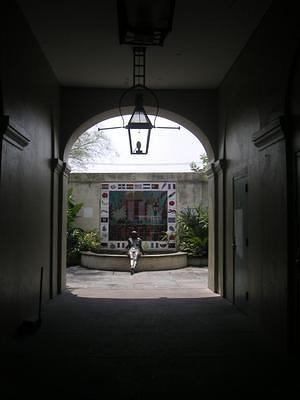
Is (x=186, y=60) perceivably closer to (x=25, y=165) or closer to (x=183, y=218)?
(x=25, y=165)

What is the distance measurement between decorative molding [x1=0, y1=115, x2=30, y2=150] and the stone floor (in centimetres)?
250

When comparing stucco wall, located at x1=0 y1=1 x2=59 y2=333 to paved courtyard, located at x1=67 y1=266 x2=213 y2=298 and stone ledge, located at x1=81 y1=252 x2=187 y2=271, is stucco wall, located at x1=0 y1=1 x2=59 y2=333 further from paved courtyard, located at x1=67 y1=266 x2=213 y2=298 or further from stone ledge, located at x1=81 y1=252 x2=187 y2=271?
stone ledge, located at x1=81 y1=252 x2=187 y2=271

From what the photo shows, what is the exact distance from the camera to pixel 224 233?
28.6ft

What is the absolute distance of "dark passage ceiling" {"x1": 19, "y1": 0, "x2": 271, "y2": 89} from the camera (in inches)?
233

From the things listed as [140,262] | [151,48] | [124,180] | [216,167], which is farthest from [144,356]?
[124,180]

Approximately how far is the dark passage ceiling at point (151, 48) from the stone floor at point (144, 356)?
14.6 feet

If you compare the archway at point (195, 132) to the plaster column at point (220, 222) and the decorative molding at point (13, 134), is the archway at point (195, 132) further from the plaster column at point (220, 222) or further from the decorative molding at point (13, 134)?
the decorative molding at point (13, 134)

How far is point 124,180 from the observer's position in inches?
716

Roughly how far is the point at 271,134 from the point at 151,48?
299 centimetres

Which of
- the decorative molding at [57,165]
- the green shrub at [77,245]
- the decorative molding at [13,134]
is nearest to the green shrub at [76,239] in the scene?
the green shrub at [77,245]

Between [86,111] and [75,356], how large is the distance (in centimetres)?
593

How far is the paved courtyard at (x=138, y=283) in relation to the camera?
31.2ft

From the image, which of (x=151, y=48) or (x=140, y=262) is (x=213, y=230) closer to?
(x=151, y=48)

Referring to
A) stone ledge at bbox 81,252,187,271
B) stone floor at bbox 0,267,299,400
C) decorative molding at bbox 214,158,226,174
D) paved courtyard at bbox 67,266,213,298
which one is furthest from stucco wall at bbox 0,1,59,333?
stone ledge at bbox 81,252,187,271
